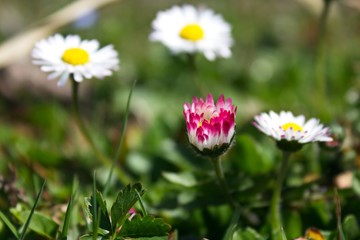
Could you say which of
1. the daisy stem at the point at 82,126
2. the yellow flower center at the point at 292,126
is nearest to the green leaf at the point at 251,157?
the daisy stem at the point at 82,126

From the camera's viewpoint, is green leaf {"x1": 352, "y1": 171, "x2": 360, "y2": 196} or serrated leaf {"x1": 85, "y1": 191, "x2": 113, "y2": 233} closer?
serrated leaf {"x1": 85, "y1": 191, "x2": 113, "y2": 233}

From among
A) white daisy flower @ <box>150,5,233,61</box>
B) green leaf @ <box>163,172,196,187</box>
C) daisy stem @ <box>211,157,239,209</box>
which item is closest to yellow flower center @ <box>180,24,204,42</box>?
white daisy flower @ <box>150,5,233,61</box>

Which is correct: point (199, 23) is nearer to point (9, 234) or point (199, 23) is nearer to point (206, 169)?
point (206, 169)

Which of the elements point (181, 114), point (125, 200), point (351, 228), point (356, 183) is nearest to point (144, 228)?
point (125, 200)

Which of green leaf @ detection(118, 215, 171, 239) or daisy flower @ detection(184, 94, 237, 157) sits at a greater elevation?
daisy flower @ detection(184, 94, 237, 157)

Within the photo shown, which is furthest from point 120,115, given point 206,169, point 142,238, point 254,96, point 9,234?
point 142,238

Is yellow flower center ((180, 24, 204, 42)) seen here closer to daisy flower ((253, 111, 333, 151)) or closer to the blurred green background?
the blurred green background

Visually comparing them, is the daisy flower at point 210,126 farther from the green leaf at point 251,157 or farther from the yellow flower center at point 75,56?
the green leaf at point 251,157

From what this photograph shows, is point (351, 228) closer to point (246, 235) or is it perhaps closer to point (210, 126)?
point (246, 235)
